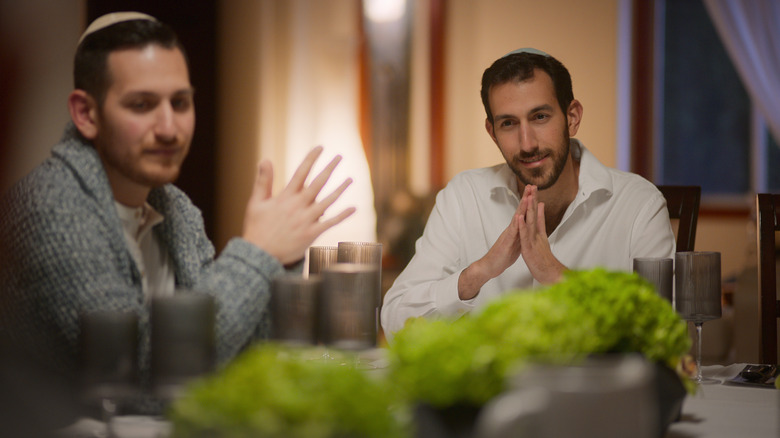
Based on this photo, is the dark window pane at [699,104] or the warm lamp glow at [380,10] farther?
the dark window pane at [699,104]

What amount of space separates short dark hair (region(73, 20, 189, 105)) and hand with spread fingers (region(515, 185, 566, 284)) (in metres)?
0.82

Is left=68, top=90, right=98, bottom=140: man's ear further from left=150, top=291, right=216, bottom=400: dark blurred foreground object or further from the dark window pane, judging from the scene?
the dark window pane

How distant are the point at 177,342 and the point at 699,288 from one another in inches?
36.7

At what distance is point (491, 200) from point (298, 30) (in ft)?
9.27

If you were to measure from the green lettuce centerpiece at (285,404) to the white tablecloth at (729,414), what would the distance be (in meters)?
0.57

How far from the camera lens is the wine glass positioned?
4.49 ft

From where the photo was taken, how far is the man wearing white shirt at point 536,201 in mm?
1953

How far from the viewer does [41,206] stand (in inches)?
45.6

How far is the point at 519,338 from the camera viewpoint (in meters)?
0.74

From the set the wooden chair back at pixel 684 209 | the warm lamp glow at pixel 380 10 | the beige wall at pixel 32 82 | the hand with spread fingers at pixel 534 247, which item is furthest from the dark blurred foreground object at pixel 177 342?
the warm lamp glow at pixel 380 10

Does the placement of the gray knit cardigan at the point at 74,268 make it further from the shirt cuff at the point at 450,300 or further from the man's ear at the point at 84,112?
the shirt cuff at the point at 450,300

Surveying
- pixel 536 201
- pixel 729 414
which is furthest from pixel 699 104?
pixel 729 414

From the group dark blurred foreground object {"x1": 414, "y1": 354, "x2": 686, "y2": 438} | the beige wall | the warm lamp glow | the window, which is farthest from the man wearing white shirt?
the window

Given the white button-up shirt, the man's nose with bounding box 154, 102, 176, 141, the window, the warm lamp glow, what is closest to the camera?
the man's nose with bounding box 154, 102, 176, 141
